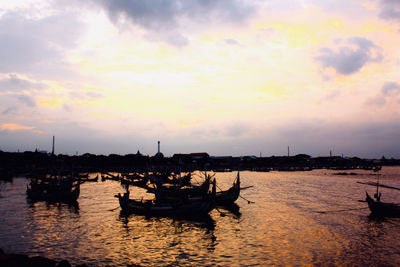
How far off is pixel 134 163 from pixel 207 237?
117 meters

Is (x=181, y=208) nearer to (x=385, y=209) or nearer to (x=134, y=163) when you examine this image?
(x=385, y=209)

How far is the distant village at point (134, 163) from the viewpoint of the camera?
94.4 meters

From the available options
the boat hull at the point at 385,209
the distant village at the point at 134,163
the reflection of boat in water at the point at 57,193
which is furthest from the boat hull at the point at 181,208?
the distant village at the point at 134,163

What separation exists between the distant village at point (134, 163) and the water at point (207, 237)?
2904 centimetres

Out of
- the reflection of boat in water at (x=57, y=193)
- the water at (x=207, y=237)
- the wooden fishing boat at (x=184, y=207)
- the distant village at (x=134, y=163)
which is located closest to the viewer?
the water at (x=207, y=237)

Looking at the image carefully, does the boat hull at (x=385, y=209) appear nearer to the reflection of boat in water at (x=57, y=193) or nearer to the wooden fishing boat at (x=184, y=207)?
the wooden fishing boat at (x=184, y=207)

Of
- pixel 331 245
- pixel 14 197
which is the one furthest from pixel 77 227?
pixel 14 197

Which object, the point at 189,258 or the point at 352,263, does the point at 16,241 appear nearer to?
the point at 189,258

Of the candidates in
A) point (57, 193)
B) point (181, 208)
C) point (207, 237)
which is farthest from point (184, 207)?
point (57, 193)

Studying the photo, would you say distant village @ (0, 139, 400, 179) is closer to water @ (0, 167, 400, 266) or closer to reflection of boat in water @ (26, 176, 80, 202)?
reflection of boat in water @ (26, 176, 80, 202)

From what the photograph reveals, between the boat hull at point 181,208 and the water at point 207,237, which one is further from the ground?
the boat hull at point 181,208

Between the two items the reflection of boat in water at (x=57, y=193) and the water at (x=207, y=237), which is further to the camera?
the reflection of boat in water at (x=57, y=193)

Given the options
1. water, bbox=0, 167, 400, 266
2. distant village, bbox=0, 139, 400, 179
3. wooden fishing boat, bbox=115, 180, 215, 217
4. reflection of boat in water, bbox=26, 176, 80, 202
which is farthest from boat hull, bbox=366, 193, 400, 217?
reflection of boat in water, bbox=26, 176, 80, 202

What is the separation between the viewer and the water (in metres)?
17.5
